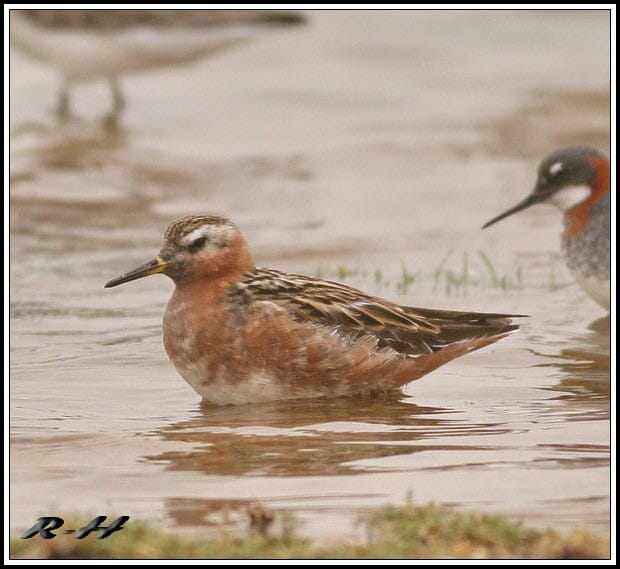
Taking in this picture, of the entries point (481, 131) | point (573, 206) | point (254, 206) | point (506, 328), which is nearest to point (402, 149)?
point (481, 131)

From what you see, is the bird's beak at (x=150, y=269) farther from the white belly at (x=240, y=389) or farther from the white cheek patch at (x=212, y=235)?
the white belly at (x=240, y=389)

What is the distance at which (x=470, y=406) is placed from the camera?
742 cm

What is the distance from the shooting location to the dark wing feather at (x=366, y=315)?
7562 mm

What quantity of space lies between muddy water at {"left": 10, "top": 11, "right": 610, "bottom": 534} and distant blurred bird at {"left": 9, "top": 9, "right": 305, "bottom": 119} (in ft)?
1.89

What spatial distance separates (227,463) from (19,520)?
44.9 inches

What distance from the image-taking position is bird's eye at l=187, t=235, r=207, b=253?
7.66 m

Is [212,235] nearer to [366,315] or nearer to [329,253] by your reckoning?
[366,315]

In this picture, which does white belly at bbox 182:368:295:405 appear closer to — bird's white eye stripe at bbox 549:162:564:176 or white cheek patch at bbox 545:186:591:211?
white cheek patch at bbox 545:186:591:211

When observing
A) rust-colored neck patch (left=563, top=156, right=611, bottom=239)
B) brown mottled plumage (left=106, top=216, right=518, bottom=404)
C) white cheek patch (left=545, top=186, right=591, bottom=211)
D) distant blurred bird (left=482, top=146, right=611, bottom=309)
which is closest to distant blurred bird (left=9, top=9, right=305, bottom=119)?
distant blurred bird (left=482, top=146, right=611, bottom=309)

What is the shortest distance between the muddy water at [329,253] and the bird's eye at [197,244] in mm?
836

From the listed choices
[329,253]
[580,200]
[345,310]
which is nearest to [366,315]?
[345,310]

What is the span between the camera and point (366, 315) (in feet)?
25.4

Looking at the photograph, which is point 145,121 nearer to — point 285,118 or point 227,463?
point 285,118

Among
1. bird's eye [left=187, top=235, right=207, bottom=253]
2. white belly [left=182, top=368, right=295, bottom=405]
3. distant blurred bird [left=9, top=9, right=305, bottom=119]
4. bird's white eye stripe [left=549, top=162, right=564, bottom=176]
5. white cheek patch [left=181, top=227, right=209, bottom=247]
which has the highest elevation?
distant blurred bird [left=9, top=9, right=305, bottom=119]
